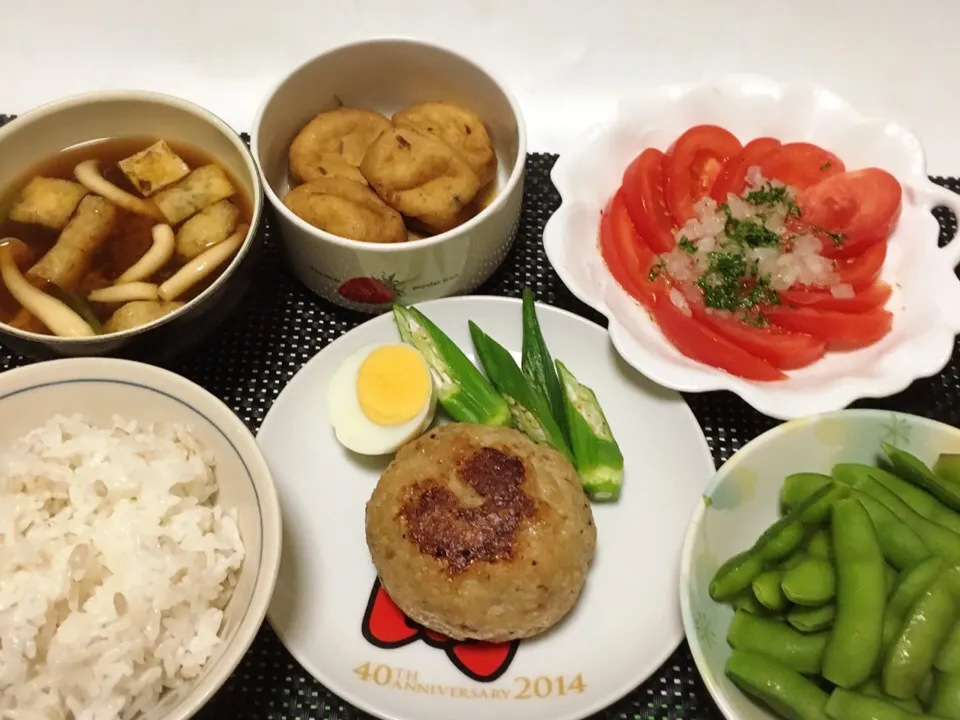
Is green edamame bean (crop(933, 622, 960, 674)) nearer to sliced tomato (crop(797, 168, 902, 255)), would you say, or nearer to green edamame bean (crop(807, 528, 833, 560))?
green edamame bean (crop(807, 528, 833, 560))

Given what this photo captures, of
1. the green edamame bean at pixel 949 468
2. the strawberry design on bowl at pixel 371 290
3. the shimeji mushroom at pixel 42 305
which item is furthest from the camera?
the strawberry design on bowl at pixel 371 290

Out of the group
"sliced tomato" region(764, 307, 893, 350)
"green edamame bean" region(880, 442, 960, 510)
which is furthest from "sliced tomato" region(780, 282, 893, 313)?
"green edamame bean" region(880, 442, 960, 510)

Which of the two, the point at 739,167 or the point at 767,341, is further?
the point at 739,167

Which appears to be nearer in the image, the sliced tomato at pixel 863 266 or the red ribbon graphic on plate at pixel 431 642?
the red ribbon graphic on plate at pixel 431 642

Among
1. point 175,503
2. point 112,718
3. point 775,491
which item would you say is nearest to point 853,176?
point 775,491

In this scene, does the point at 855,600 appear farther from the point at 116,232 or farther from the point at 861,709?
the point at 116,232

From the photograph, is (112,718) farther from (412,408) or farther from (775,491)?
(775,491)

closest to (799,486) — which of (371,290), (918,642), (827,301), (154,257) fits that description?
(918,642)

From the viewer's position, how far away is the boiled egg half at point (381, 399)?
61.4 inches

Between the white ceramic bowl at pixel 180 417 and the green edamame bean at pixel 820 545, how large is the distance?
817 mm

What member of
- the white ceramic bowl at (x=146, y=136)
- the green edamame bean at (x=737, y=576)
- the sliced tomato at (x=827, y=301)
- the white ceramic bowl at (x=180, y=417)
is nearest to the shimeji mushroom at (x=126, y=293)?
the white ceramic bowl at (x=146, y=136)

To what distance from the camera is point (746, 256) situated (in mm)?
1706

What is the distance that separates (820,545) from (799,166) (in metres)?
0.86

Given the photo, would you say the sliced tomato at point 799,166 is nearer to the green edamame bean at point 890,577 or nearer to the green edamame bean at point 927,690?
the green edamame bean at point 890,577
